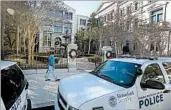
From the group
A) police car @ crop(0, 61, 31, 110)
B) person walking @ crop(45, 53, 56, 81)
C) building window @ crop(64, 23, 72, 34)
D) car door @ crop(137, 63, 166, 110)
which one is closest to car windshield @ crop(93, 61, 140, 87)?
car door @ crop(137, 63, 166, 110)

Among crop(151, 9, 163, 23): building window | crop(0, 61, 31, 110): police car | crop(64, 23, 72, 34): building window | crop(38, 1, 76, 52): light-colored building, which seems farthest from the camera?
crop(64, 23, 72, 34): building window

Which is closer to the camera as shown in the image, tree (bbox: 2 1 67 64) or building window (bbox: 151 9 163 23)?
tree (bbox: 2 1 67 64)

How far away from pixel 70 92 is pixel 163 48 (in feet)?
57.4

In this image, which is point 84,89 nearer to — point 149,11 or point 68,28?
point 149,11

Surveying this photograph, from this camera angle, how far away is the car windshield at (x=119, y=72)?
4.01 meters

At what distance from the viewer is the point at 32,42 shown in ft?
58.3

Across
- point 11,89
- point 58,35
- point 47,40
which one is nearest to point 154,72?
point 11,89

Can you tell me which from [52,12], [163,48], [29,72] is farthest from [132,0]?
[29,72]

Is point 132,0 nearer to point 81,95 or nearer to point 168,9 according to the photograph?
point 168,9

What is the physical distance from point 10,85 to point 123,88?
1.96 metres

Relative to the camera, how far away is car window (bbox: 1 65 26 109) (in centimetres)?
294

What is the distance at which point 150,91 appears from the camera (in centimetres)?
404

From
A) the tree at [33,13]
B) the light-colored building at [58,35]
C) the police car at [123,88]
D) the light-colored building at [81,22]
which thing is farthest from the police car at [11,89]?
the light-colored building at [81,22]

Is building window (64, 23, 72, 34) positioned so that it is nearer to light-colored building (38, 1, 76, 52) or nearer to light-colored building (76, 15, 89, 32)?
light-colored building (38, 1, 76, 52)
